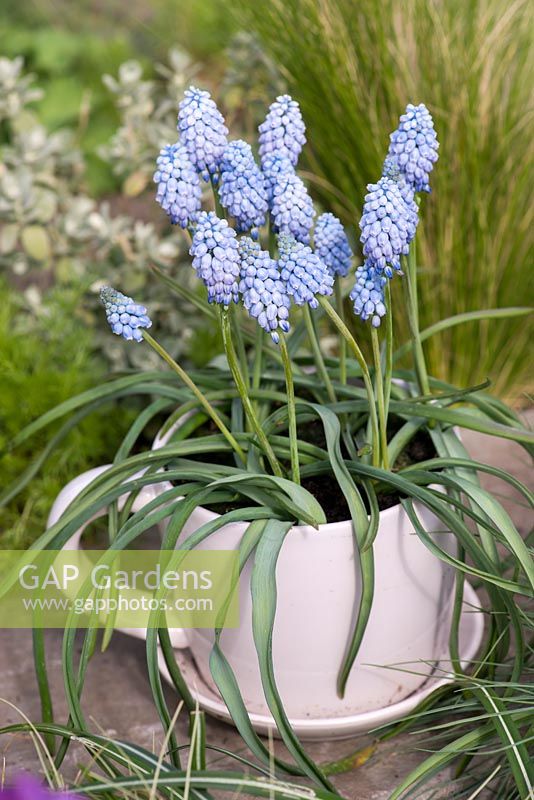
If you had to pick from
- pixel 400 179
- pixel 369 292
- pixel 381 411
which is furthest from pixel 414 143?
pixel 381 411

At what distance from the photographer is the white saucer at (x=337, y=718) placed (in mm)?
954

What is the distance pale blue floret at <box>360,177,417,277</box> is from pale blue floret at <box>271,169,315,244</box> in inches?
3.6

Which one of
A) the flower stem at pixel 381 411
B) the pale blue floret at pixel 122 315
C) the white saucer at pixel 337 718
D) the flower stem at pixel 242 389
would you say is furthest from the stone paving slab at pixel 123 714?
the pale blue floret at pixel 122 315

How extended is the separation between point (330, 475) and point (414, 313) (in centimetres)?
18

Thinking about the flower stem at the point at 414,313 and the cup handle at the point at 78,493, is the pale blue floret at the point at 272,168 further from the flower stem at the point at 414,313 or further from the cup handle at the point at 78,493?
the cup handle at the point at 78,493

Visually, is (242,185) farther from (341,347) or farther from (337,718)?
(337,718)

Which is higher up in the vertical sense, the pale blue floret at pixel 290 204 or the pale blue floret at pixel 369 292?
the pale blue floret at pixel 290 204

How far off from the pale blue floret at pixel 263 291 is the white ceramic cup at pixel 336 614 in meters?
0.20

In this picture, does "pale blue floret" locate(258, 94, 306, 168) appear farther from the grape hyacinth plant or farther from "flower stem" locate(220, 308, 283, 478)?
"flower stem" locate(220, 308, 283, 478)

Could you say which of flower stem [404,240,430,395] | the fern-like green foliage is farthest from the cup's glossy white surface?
the fern-like green foliage

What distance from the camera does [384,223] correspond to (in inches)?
30.6

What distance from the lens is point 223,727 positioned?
1.05 meters

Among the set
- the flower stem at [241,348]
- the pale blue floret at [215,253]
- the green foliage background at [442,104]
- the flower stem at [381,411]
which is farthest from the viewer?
the green foliage background at [442,104]

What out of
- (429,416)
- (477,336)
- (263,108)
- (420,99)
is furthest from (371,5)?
(429,416)
